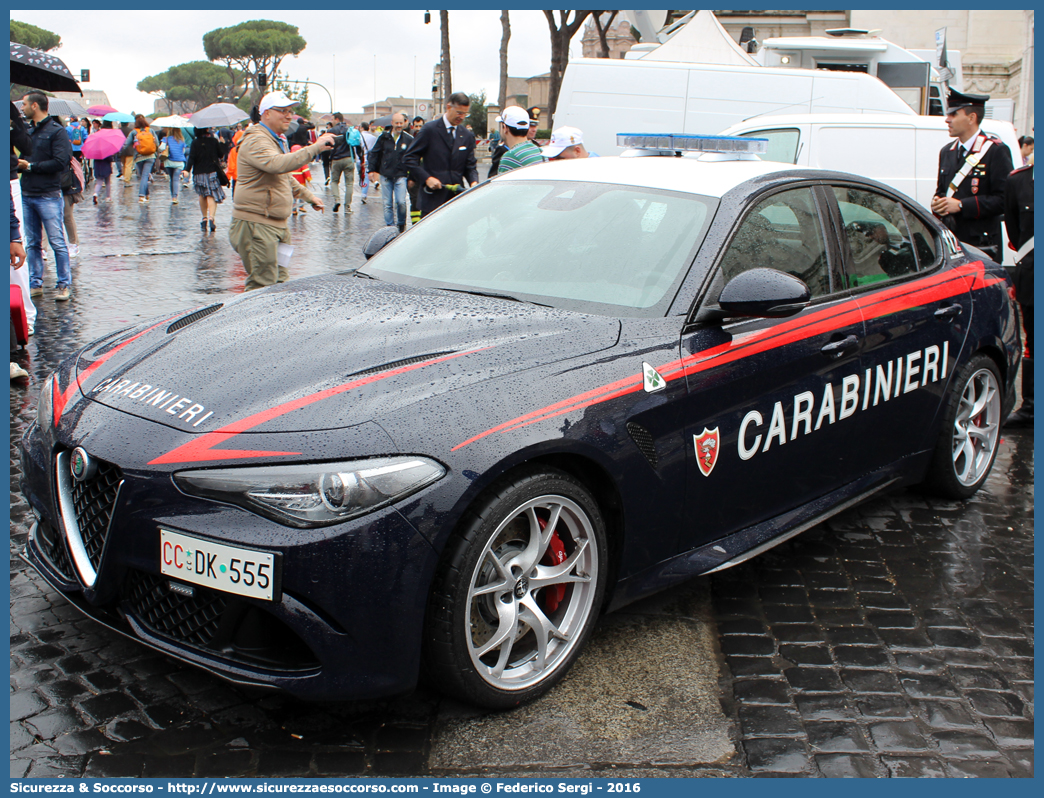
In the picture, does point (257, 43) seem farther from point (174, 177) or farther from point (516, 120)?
point (516, 120)

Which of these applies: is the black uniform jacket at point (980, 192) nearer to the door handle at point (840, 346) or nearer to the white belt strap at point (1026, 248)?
the white belt strap at point (1026, 248)

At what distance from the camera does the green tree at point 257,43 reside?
12775 cm

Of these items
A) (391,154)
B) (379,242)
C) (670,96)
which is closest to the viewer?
(379,242)

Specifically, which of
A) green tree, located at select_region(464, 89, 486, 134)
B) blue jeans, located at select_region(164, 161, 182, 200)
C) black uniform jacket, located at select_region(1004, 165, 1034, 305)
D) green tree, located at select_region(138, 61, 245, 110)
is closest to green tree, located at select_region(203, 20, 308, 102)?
green tree, located at select_region(138, 61, 245, 110)

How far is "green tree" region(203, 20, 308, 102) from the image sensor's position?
127750mm

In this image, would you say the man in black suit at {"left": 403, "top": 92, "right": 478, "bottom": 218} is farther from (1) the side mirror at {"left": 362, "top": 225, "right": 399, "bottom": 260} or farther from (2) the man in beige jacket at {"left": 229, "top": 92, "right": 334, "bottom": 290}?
(1) the side mirror at {"left": 362, "top": 225, "right": 399, "bottom": 260}

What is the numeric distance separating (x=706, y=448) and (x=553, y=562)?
2.18 ft

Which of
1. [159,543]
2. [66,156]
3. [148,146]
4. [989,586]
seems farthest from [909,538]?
[148,146]

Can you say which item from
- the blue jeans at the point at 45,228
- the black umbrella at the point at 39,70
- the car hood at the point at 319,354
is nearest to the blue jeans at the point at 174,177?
the black umbrella at the point at 39,70

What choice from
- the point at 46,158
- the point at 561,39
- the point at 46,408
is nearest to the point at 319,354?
the point at 46,408

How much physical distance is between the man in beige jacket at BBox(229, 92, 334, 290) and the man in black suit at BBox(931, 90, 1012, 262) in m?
4.75

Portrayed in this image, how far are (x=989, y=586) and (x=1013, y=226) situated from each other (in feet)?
10.9

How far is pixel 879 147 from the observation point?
9883 millimetres

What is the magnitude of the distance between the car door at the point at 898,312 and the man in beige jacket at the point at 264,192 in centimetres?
449
